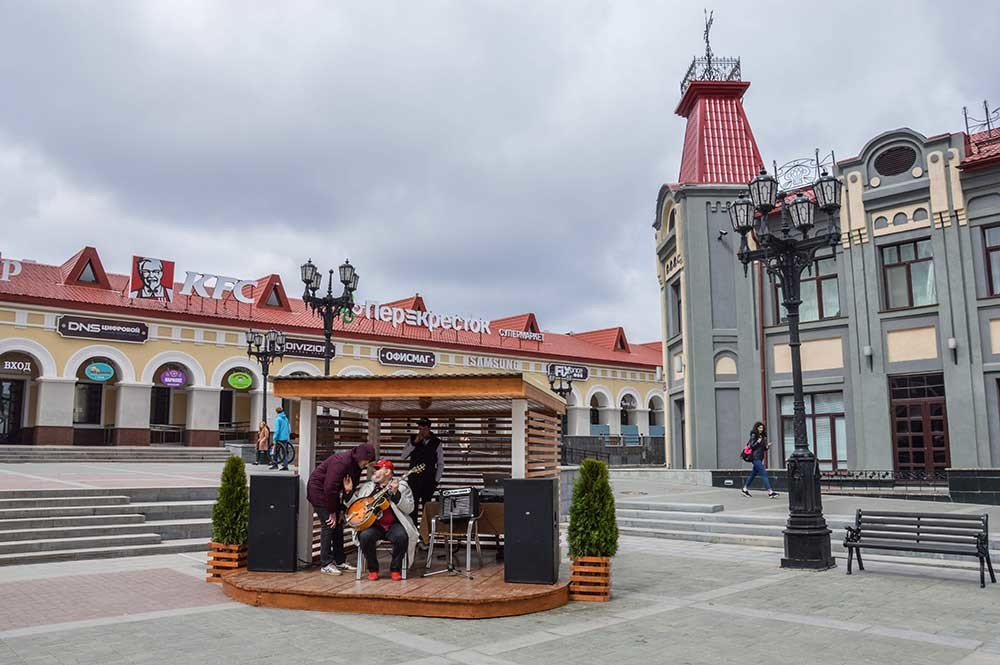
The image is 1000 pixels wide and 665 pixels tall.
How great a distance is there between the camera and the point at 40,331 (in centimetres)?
3078

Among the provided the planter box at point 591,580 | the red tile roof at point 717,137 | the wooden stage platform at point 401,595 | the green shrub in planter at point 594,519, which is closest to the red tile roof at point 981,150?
the red tile roof at point 717,137

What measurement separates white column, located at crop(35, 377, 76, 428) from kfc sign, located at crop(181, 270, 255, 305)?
664 cm

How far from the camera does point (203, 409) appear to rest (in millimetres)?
34250

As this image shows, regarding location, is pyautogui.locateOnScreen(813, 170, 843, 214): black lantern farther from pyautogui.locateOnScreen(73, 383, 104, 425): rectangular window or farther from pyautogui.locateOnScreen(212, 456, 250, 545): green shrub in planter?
pyautogui.locateOnScreen(73, 383, 104, 425): rectangular window

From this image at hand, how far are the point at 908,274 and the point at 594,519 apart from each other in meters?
16.6

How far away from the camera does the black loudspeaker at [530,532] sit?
8.35 m

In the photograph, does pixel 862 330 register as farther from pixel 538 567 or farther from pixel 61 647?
pixel 61 647

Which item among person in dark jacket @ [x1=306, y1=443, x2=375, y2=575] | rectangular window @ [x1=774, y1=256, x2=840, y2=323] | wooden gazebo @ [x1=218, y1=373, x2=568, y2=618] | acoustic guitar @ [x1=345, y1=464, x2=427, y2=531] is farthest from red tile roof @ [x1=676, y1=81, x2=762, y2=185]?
acoustic guitar @ [x1=345, y1=464, x2=427, y2=531]

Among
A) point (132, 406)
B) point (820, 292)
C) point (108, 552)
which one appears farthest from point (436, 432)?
point (132, 406)

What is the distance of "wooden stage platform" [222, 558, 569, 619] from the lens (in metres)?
7.54

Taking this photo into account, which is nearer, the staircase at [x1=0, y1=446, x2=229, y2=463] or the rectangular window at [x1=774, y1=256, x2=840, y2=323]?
the rectangular window at [x1=774, y1=256, x2=840, y2=323]

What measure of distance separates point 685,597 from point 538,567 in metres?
1.70

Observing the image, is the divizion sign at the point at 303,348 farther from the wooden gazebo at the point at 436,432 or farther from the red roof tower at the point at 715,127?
the wooden gazebo at the point at 436,432

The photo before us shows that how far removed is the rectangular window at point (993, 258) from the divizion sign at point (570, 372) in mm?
27525
